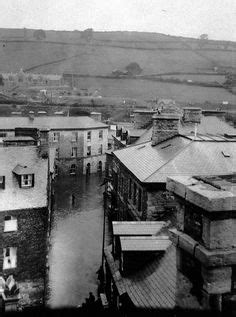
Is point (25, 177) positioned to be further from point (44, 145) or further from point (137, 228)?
point (137, 228)

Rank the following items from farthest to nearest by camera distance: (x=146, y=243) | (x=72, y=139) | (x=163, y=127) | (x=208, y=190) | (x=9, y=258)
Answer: (x=72, y=139) < (x=163, y=127) < (x=9, y=258) < (x=146, y=243) < (x=208, y=190)

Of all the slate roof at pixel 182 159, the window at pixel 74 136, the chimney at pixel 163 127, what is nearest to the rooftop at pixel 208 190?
the slate roof at pixel 182 159

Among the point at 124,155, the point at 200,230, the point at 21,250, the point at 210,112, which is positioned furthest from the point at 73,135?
the point at 200,230

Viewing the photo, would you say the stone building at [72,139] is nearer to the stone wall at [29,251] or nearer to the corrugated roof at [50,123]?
the corrugated roof at [50,123]

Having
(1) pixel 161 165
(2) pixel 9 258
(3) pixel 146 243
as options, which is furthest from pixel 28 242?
(3) pixel 146 243

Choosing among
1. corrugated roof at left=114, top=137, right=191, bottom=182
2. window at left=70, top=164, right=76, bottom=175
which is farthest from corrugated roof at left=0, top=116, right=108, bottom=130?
corrugated roof at left=114, top=137, right=191, bottom=182

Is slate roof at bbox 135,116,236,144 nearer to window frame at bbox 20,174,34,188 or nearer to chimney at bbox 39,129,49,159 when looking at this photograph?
chimney at bbox 39,129,49,159
